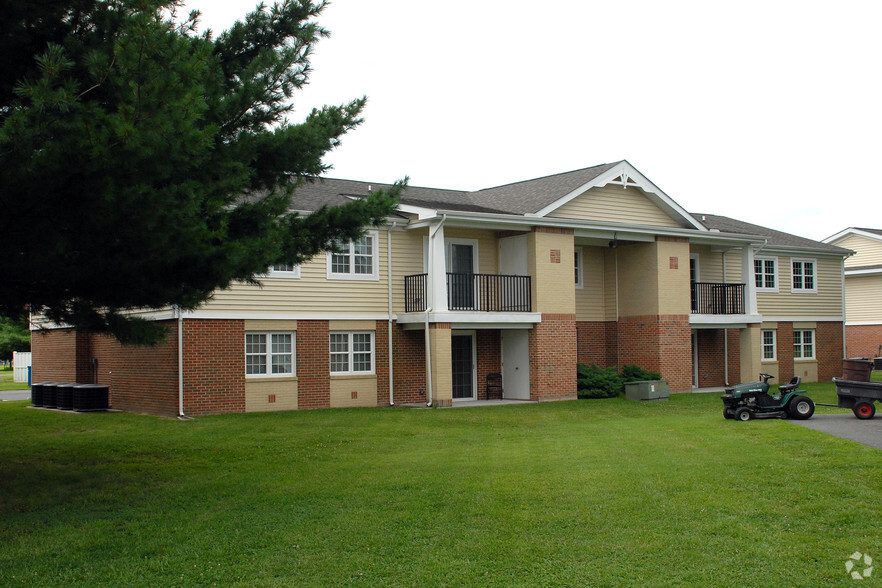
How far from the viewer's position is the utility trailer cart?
55.5ft

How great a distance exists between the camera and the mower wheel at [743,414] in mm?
17016

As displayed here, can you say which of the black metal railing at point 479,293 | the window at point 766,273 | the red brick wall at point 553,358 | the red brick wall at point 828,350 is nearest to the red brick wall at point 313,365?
the black metal railing at point 479,293

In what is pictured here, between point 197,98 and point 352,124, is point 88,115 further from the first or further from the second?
point 352,124

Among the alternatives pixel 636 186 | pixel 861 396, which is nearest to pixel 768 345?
pixel 636 186

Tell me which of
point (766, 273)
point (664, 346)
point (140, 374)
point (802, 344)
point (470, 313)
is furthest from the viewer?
point (802, 344)

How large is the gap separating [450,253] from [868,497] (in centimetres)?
1626

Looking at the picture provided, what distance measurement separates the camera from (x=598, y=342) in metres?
27.8

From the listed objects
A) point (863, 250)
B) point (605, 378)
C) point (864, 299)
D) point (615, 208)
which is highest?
point (615, 208)

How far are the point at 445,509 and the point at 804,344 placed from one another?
2713 centimetres

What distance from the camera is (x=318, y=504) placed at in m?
9.92

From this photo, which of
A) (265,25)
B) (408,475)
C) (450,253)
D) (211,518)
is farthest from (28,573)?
(450,253)

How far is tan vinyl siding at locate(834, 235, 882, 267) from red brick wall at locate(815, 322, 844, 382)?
8604 millimetres

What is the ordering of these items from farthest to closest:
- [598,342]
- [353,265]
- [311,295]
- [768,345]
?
[768,345] → [598,342] → [353,265] → [311,295]

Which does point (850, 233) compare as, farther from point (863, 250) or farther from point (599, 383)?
point (599, 383)
